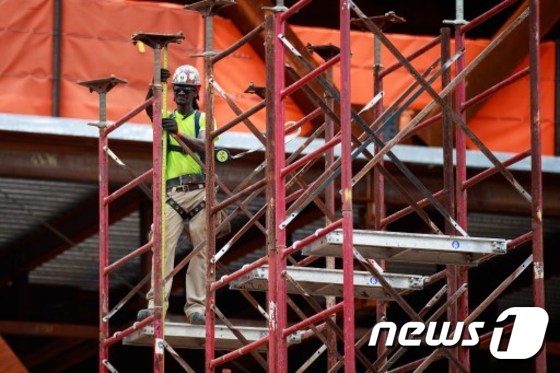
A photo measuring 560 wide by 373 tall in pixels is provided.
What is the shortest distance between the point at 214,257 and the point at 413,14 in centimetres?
1614

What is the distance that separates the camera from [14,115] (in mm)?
24953

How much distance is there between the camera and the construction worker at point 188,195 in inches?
787

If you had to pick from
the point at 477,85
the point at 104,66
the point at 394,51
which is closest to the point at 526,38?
the point at 477,85

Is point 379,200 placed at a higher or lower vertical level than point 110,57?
lower

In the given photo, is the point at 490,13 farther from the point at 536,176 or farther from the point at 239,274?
the point at 239,274

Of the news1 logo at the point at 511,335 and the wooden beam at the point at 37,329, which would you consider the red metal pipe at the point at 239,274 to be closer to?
the news1 logo at the point at 511,335

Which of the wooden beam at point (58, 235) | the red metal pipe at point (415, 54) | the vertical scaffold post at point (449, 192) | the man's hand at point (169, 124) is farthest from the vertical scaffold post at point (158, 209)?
the wooden beam at point (58, 235)

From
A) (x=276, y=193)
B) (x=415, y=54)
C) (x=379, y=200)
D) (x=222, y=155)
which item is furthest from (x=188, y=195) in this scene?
Answer: (x=276, y=193)

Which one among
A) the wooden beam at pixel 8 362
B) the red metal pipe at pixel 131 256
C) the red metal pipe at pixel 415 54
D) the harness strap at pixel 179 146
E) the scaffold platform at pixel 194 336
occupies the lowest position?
the wooden beam at pixel 8 362

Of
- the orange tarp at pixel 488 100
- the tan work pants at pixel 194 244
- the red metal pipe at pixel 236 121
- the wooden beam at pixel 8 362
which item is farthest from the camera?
the orange tarp at pixel 488 100

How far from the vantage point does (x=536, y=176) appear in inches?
698

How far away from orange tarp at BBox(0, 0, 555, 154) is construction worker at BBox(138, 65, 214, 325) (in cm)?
464

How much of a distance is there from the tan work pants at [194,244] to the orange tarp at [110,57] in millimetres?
5036

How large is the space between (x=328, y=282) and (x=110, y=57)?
332 inches
